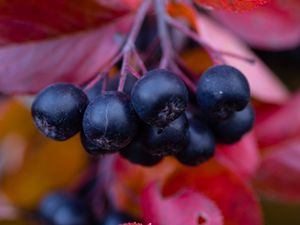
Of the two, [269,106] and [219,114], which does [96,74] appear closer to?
[219,114]

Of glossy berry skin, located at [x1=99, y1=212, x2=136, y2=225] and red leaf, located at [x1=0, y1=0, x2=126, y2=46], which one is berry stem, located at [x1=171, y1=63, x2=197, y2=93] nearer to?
red leaf, located at [x1=0, y1=0, x2=126, y2=46]

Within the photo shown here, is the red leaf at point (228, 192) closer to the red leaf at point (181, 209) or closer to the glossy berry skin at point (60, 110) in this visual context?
the red leaf at point (181, 209)

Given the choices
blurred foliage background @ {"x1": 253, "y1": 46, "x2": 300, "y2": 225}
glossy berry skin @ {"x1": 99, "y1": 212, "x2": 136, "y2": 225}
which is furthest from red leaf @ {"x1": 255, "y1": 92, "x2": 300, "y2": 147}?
glossy berry skin @ {"x1": 99, "y1": 212, "x2": 136, "y2": 225}

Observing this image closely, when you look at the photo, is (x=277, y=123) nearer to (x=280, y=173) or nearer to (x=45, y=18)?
(x=280, y=173)

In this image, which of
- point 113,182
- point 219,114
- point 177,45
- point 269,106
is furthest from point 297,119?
point 219,114

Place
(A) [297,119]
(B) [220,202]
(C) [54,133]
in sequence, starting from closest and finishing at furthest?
(C) [54,133], (B) [220,202], (A) [297,119]

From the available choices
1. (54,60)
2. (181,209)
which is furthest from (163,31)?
(181,209)

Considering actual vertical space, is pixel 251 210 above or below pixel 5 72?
below
